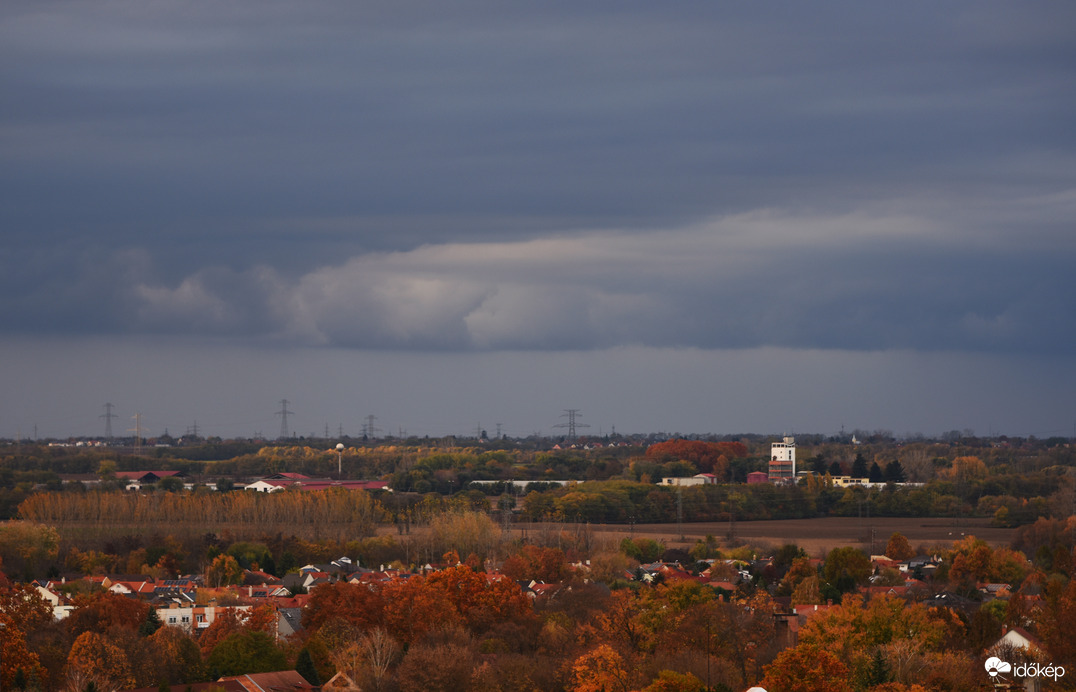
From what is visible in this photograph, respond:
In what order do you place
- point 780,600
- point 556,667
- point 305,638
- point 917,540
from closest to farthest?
point 556,667
point 305,638
point 780,600
point 917,540

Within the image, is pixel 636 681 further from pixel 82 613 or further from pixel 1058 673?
pixel 82 613

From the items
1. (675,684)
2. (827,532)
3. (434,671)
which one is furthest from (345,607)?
(827,532)

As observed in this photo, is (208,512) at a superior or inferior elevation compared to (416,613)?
superior

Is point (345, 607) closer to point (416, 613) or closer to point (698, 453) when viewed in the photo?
point (416, 613)

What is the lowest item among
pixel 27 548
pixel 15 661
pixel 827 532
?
pixel 827 532

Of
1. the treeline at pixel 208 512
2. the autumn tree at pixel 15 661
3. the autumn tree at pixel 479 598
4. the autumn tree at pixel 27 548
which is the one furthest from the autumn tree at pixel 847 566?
the autumn tree at pixel 27 548

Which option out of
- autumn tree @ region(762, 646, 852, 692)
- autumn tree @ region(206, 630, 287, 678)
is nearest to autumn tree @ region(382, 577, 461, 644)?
autumn tree @ region(206, 630, 287, 678)

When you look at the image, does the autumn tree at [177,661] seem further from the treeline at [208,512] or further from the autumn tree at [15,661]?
the treeline at [208,512]

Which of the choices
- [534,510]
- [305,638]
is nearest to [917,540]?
[534,510]
